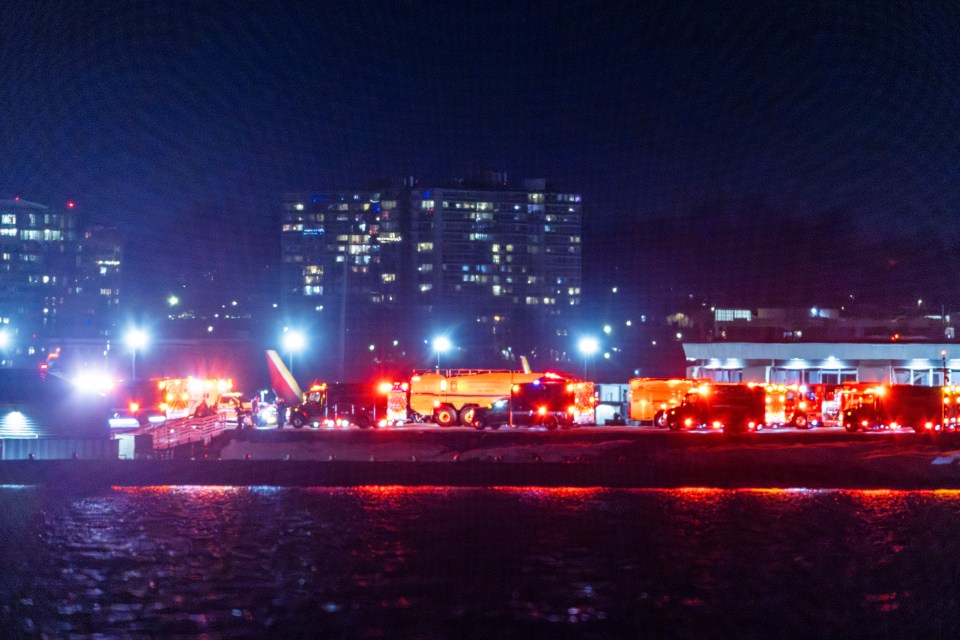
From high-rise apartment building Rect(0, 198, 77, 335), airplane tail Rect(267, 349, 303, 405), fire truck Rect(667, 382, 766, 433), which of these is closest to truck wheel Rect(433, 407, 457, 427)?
fire truck Rect(667, 382, 766, 433)

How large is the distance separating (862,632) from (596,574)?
4313 millimetres

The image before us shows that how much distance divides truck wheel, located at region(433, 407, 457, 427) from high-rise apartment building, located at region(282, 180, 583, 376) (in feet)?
327

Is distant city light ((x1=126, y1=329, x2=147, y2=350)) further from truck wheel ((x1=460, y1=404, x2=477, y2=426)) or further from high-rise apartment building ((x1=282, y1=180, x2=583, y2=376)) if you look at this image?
high-rise apartment building ((x1=282, y1=180, x2=583, y2=376))

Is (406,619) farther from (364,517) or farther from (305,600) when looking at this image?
(364,517)

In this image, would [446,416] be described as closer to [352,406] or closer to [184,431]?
[352,406]

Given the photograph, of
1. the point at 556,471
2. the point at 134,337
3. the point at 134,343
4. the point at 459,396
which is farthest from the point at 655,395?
the point at 134,337

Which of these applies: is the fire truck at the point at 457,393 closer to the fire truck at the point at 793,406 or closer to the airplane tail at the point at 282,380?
the airplane tail at the point at 282,380

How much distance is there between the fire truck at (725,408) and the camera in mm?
37812

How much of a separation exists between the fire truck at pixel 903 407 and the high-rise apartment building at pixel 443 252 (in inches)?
3991

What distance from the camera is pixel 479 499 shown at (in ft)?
82.1

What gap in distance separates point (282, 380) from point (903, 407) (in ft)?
83.8

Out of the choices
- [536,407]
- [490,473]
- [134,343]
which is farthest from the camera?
[134,343]

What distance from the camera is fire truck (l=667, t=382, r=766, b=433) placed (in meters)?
37.8

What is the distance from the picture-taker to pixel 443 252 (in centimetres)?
14938
